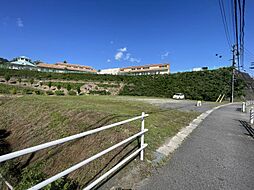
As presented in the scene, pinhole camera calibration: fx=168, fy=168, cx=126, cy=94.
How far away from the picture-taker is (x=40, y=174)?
4551 millimetres

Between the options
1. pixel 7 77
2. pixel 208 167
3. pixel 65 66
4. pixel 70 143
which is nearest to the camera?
pixel 208 167

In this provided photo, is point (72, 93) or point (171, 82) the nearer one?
point (72, 93)

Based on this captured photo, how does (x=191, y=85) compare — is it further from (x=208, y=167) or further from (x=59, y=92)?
(x=208, y=167)

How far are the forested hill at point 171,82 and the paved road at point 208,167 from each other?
25.1 m

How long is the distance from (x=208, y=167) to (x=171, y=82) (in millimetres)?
30809

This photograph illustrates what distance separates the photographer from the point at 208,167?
11.2 ft

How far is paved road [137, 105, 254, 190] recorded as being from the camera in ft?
9.10

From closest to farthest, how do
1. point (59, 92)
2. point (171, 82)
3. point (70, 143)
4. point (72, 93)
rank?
point (70, 143), point (59, 92), point (72, 93), point (171, 82)

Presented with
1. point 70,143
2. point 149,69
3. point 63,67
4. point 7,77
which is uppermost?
point 63,67

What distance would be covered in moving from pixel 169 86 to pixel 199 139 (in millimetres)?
28152

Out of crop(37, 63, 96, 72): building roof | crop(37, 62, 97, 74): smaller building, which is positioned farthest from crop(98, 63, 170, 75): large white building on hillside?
crop(37, 63, 96, 72): building roof

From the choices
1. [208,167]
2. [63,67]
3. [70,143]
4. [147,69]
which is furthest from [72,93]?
[147,69]

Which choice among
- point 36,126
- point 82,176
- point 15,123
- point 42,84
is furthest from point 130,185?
point 42,84

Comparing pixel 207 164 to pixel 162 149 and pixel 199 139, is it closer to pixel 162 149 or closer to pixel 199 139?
pixel 162 149
